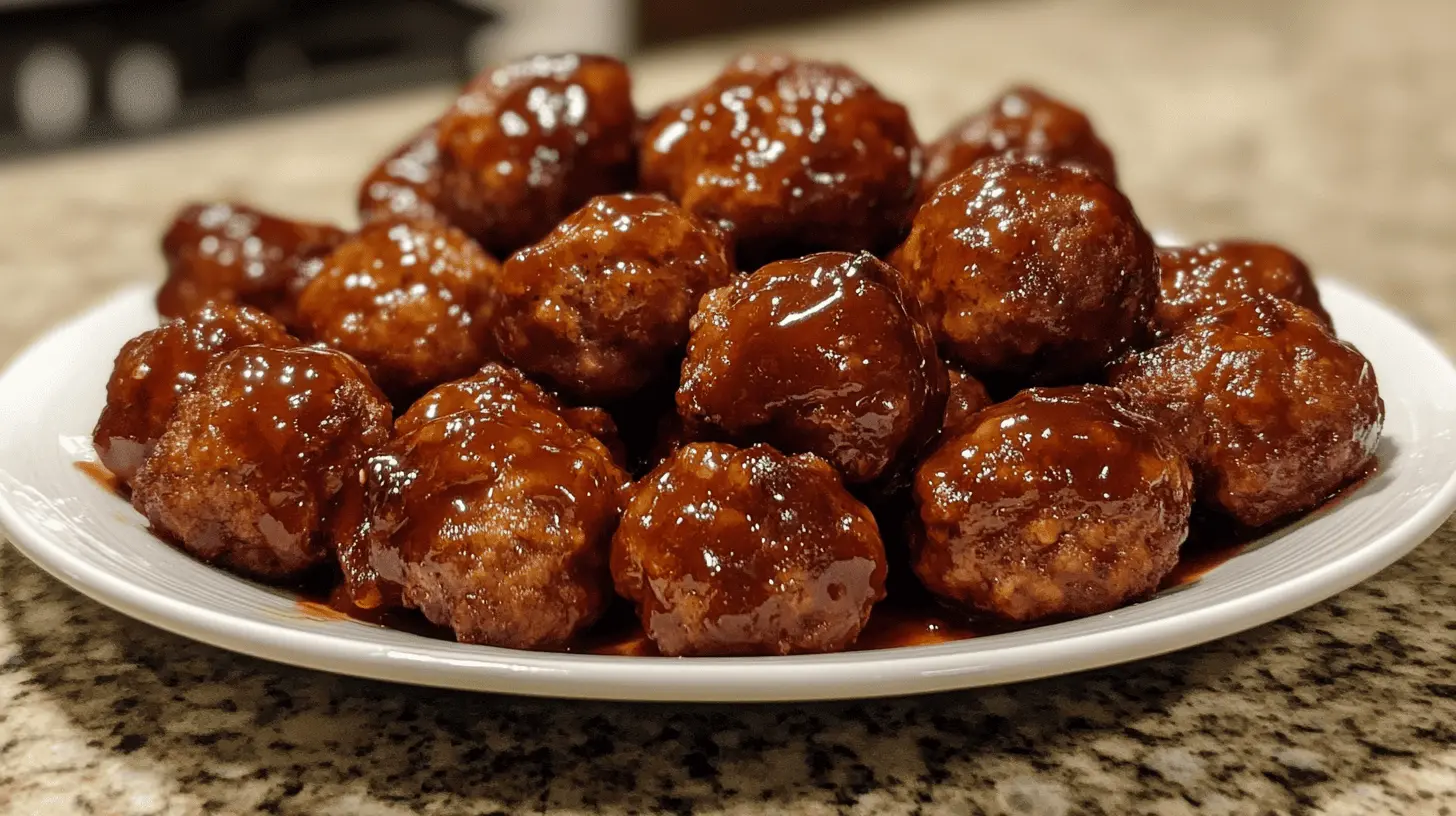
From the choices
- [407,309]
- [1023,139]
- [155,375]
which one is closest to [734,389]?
[407,309]

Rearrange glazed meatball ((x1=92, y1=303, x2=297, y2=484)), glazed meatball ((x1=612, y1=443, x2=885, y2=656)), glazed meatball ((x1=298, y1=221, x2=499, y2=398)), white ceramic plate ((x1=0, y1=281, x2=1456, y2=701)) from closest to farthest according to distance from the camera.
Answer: white ceramic plate ((x1=0, y1=281, x2=1456, y2=701)), glazed meatball ((x1=612, y1=443, x2=885, y2=656)), glazed meatball ((x1=92, y1=303, x2=297, y2=484)), glazed meatball ((x1=298, y1=221, x2=499, y2=398))

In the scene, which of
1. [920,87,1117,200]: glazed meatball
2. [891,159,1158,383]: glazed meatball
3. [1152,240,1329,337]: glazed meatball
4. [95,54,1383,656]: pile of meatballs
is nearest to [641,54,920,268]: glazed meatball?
[95,54,1383,656]: pile of meatballs

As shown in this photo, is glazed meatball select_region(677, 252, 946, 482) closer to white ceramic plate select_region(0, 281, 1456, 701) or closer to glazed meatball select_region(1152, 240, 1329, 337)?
white ceramic plate select_region(0, 281, 1456, 701)

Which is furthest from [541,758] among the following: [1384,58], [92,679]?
[1384,58]

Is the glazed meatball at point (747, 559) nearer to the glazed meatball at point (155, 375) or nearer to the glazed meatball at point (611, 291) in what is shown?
the glazed meatball at point (611, 291)

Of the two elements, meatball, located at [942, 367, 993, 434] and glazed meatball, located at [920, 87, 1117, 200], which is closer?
meatball, located at [942, 367, 993, 434]

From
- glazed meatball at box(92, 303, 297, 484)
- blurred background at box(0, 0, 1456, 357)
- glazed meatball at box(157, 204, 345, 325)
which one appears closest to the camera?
glazed meatball at box(92, 303, 297, 484)
